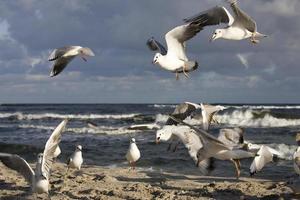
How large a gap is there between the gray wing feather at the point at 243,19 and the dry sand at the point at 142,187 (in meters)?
2.39

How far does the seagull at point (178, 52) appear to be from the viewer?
27.5 ft

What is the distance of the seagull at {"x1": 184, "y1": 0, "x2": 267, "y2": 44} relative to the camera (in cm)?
802

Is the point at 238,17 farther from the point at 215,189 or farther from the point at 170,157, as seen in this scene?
the point at 170,157

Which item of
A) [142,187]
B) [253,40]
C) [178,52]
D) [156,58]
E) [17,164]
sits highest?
[253,40]

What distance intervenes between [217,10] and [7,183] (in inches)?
172

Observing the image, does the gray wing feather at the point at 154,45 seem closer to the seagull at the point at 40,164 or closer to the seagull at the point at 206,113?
the seagull at the point at 206,113

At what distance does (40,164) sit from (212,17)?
3195 mm

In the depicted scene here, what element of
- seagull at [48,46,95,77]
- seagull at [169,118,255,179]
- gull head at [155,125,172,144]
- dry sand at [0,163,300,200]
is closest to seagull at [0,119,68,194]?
dry sand at [0,163,300,200]

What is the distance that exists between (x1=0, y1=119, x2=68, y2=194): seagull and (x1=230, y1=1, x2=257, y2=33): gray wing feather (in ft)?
9.21

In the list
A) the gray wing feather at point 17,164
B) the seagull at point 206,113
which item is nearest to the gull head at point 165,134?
the seagull at point 206,113

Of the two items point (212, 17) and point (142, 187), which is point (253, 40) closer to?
point (212, 17)

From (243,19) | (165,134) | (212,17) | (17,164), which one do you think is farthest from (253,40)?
(17,164)

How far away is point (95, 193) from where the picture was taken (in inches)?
332

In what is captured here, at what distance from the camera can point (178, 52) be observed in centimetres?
862
